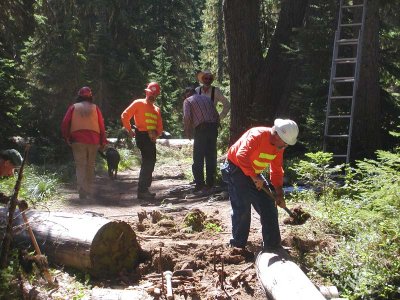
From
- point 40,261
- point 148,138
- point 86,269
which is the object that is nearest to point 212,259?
point 86,269

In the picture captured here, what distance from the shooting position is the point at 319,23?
39.8ft

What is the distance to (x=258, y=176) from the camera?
6.56 metres

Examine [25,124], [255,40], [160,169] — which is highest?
[255,40]

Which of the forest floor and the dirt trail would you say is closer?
the forest floor

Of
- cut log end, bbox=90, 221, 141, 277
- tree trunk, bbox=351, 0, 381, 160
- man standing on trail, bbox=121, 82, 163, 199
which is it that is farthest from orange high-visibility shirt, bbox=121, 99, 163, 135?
cut log end, bbox=90, 221, 141, 277

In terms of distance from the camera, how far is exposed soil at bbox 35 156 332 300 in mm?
5938

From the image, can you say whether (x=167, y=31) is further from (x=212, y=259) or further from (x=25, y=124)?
(x=212, y=259)

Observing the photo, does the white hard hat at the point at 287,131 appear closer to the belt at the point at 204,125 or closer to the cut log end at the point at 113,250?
the cut log end at the point at 113,250

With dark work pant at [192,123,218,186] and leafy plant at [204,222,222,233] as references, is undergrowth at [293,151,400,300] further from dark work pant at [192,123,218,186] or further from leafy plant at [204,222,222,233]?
dark work pant at [192,123,218,186]

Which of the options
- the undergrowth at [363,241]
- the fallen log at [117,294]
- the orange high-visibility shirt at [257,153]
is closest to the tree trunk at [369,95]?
the undergrowth at [363,241]

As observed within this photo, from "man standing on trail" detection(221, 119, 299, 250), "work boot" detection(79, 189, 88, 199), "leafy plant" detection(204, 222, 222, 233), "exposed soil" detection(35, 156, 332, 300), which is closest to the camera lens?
"exposed soil" detection(35, 156, 332, 300)

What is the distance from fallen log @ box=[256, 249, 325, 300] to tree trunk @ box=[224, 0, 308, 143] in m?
6.92

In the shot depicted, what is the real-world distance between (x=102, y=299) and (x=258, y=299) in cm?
160

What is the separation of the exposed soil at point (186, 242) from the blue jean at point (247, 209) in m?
0.25
